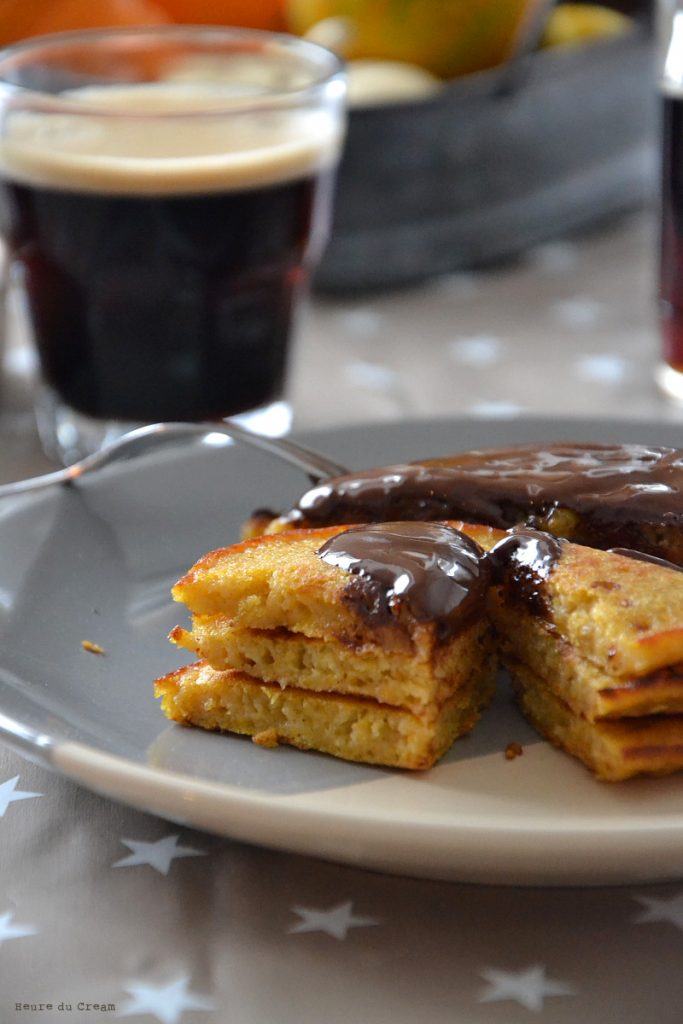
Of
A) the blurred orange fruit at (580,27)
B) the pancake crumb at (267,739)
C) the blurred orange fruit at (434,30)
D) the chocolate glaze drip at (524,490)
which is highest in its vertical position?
the blurred orange fruit at (434,30)

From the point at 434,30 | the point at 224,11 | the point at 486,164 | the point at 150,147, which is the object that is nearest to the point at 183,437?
the point at 150,147

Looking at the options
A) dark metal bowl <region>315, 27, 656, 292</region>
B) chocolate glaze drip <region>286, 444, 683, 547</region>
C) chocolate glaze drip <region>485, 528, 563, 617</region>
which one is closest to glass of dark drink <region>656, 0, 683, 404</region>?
dark metal bowl <region>315, 27, 656, 292</region>

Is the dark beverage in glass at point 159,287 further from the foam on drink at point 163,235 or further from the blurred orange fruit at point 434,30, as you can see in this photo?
the blurred orange fruit at point 434,30

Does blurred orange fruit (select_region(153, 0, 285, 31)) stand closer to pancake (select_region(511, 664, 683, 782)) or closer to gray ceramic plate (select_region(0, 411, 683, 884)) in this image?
gray ceramic plate (select_region(0, 411, 683, 884))

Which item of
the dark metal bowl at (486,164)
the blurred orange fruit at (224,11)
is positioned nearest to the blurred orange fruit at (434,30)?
the dark metal bowl at (486,164)

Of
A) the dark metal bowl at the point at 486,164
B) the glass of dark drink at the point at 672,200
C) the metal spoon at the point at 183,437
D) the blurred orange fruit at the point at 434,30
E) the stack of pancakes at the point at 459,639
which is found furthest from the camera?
the blurred orange fruit at the point at 434,30
